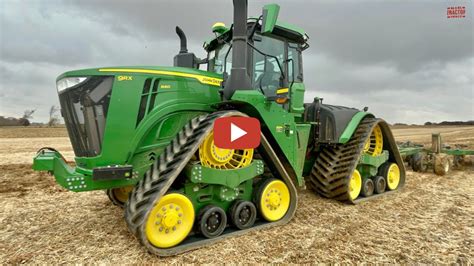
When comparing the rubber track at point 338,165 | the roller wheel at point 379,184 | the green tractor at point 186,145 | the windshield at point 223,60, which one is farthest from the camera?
the roller wheel at point 379,184

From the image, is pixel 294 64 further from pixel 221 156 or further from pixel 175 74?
pixel 221 156

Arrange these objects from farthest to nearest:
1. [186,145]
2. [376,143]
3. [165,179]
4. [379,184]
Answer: [376,143] < [379,184] < [186,145] < [165,179]

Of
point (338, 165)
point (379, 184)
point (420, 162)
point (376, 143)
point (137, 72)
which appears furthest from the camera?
point (420, 162)

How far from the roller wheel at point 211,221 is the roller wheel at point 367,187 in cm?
355

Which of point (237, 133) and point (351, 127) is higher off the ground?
point (351, 127)

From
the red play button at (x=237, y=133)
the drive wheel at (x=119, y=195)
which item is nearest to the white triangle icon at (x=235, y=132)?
the red play button at (x=237, y=133)

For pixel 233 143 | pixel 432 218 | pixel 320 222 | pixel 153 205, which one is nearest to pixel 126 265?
pixel 153 205

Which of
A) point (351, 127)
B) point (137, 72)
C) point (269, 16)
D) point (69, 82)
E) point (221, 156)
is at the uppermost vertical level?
point (269, 16)

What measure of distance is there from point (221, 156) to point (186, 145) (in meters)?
0.52

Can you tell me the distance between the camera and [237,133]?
399cm

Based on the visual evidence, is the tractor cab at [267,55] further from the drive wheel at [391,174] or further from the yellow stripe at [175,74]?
the drive wheel at [391,174]

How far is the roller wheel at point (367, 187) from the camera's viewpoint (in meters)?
A: 6.23

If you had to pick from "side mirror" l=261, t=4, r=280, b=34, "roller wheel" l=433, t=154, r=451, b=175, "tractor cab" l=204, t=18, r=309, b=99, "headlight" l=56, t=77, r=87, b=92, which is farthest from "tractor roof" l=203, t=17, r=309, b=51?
"roller wheel" l=433, t=154, r=451, b=175

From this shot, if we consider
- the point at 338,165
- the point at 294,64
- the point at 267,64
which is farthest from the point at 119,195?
the point at 338,165
